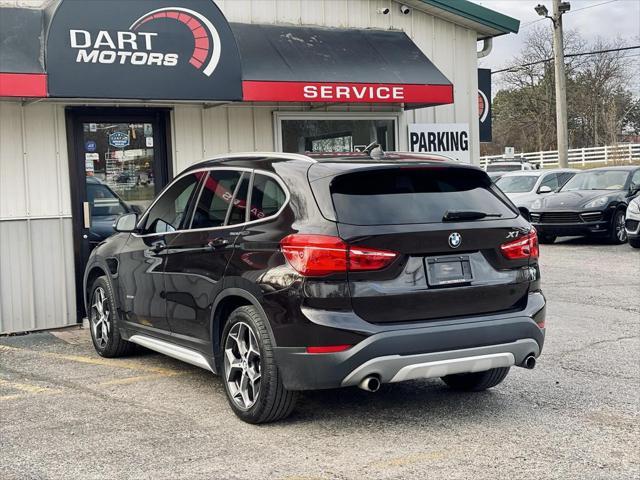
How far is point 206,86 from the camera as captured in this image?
9.33m

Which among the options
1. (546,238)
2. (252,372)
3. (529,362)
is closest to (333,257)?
(252,372)

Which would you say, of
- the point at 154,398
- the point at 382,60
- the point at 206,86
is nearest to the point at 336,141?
the point at 382,60

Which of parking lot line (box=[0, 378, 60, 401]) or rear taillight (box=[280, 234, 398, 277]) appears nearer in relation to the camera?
rear taillight (box=[280, 234, 398, 277])

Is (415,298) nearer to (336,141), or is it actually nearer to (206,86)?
(206,86)

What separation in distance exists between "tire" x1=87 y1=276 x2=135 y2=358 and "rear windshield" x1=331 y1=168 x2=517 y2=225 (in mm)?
3139

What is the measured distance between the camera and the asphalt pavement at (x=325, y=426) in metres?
4.80

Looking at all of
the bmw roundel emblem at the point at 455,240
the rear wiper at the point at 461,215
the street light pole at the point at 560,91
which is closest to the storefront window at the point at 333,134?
the rear wiper at the point at 461,215

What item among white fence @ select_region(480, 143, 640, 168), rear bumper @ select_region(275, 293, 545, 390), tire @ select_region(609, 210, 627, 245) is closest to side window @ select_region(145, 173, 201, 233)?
rear bumper @ select_region(275, 293, 545, 390)

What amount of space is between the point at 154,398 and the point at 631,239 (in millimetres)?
12296

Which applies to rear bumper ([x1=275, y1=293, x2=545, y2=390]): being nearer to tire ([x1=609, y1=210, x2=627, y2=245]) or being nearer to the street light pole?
tire ([x1=609, y1=210, x2=627, y2=245])

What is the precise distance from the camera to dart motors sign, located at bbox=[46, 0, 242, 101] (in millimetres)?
8531

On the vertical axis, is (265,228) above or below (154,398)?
above

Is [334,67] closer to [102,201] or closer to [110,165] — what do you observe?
[110,165]

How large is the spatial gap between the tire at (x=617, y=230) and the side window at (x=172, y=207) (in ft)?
42.1
